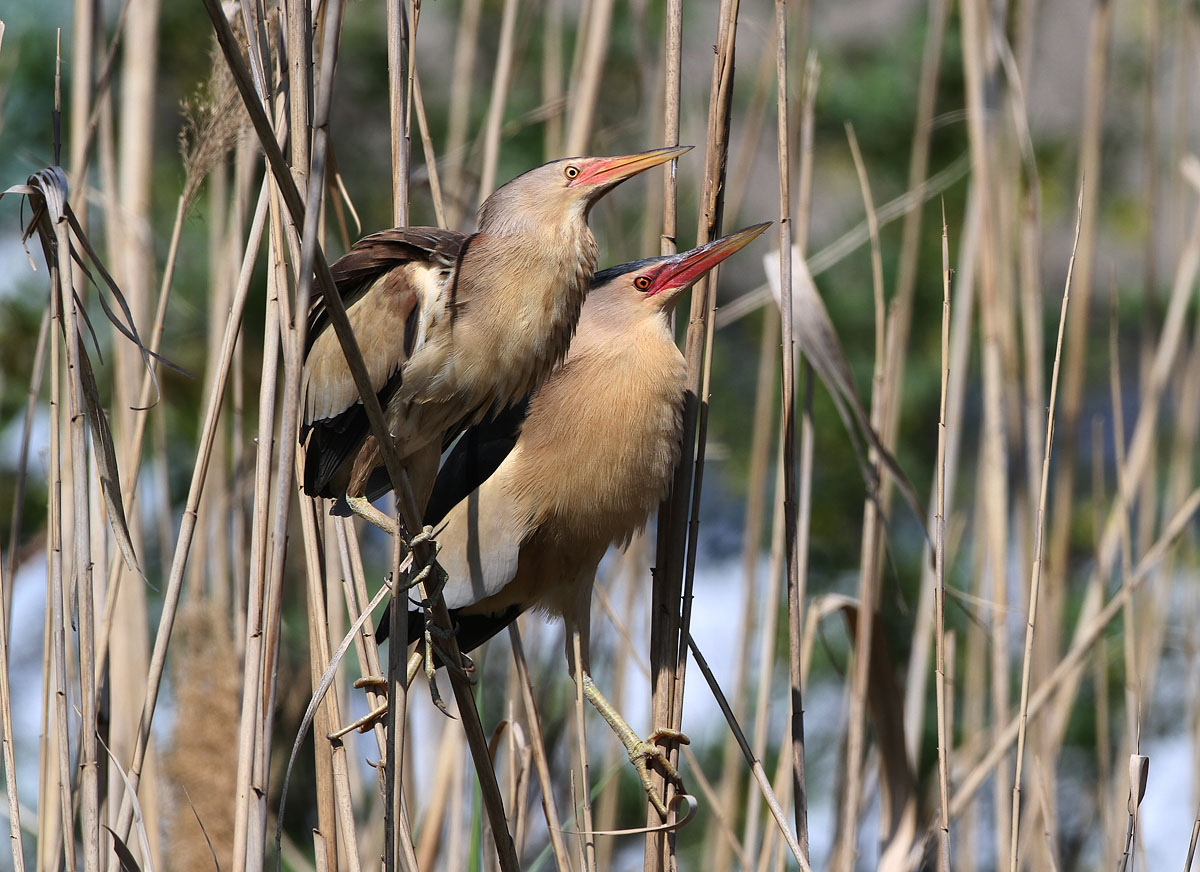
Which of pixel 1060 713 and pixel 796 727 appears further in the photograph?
pixel 1060 713

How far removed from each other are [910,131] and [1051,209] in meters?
0.45

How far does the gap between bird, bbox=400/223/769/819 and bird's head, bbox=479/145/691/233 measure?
131mm

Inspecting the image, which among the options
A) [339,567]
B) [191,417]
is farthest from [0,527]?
[339,567]

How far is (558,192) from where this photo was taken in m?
1.09

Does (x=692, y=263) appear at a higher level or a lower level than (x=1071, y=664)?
higher

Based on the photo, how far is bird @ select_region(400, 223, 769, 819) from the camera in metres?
1.23

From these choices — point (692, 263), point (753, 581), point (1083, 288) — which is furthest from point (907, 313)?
point (692, 263)

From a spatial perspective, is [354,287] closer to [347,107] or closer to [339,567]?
[339,567]

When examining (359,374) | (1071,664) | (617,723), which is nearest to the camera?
(359,374)

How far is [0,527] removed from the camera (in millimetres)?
2354

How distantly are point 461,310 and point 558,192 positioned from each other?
0.15 metres

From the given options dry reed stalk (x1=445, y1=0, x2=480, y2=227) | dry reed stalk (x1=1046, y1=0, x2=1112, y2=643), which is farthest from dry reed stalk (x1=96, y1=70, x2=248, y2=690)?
dry reed stalk (x1=1046, y1=0, x2=1112, y2=643)

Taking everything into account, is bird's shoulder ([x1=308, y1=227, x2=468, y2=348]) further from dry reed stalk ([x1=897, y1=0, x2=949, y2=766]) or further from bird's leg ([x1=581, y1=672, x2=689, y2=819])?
dry reed stalk ([x1=897, y1=0, x2=949, y2=766])

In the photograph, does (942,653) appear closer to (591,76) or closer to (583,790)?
(583,790)
